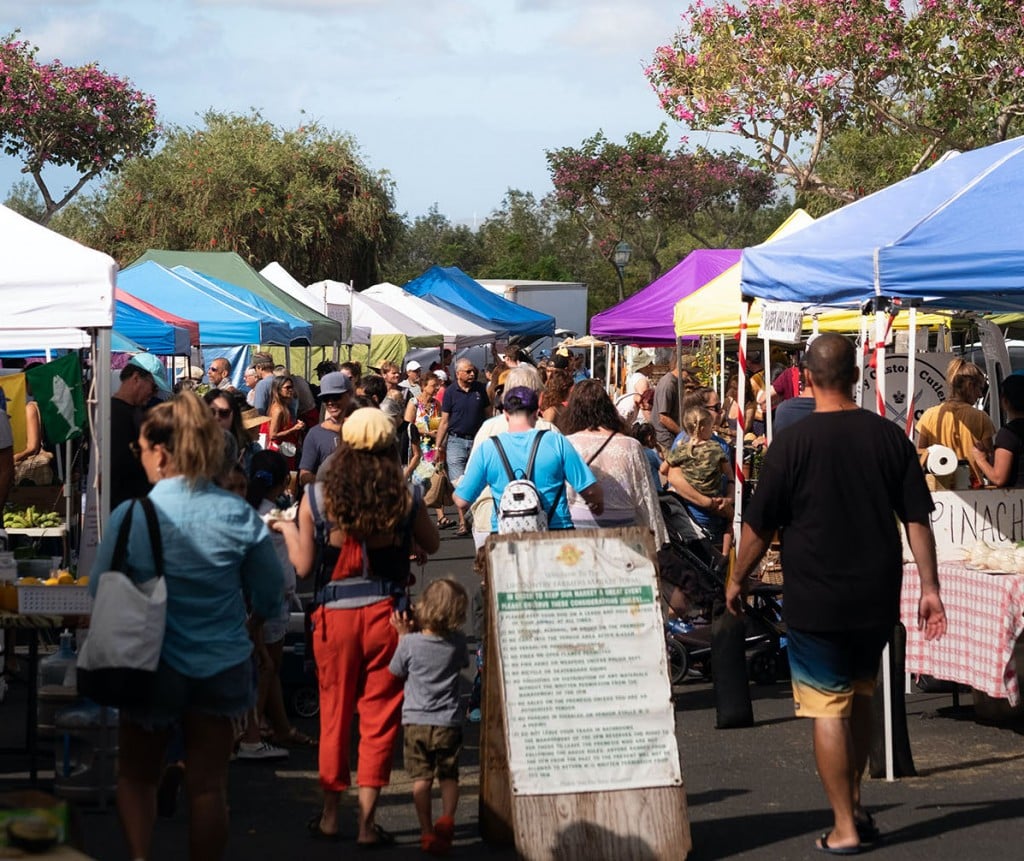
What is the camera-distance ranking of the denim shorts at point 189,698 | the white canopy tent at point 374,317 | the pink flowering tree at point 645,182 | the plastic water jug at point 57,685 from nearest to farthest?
the denim shorts at point 189,698, the plastic water jug at point 57,685, the white canopy tent at point 374,317, the pink flowering tree at point 645,182

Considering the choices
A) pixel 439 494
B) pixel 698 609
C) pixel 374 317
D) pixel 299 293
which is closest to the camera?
pixel 439 494

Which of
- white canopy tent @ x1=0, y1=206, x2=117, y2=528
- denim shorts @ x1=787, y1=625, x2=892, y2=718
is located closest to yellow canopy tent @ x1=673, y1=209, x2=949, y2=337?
white canopy tent @ x1=0, y1=206, x2=117, y2=528

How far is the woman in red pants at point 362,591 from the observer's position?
238 inches

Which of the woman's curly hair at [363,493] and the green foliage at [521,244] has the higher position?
the green foliage at [521,244]

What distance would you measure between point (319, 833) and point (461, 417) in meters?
10.8

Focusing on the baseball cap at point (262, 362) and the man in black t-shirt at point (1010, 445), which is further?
the baseball cap at point (262, 362)

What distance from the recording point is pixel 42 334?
1195 centimetres

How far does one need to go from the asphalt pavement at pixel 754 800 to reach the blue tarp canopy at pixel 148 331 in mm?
9019

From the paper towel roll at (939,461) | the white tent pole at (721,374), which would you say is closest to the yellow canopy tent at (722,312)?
the white tent pole at (721,374)

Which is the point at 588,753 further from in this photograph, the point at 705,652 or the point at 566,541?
the point at 705,652

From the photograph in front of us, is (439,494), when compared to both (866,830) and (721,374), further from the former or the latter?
(721,374)

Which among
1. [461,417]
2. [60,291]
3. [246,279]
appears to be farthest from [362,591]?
[246,279]

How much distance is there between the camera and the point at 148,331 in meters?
17.5

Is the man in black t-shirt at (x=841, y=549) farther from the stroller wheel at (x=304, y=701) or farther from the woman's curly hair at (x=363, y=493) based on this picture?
the stroller wheel at (x=304, y=701)
